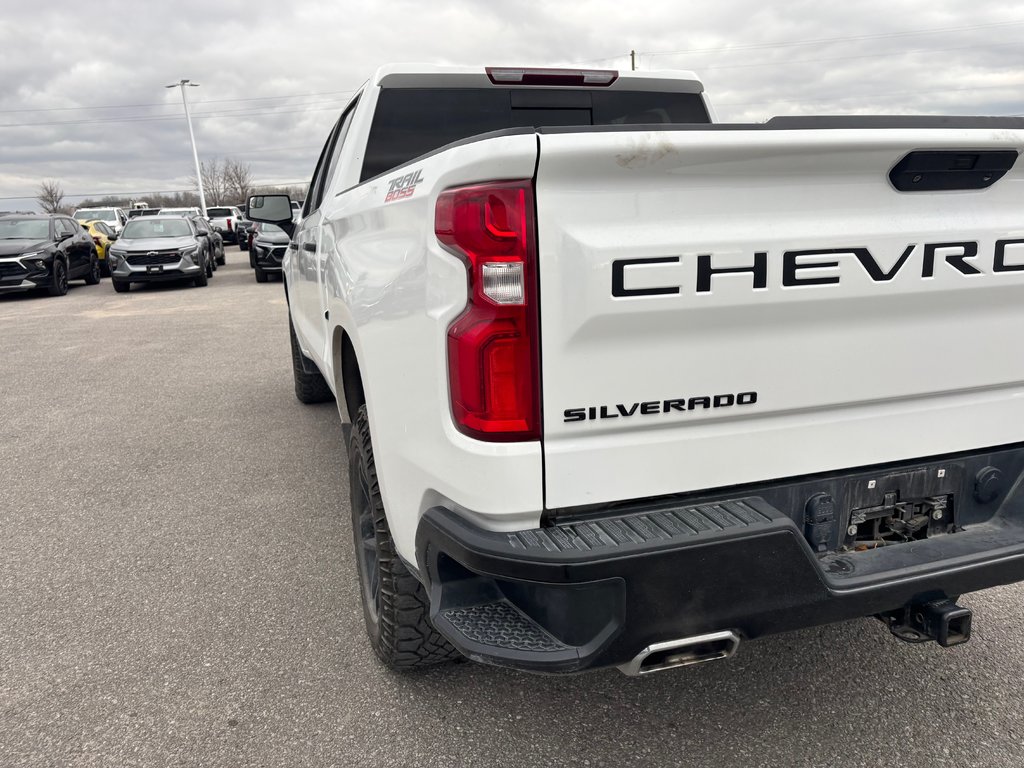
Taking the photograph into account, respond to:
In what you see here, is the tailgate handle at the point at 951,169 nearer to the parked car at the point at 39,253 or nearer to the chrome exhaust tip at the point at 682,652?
the chrome exhaust tip at the point at 682,652

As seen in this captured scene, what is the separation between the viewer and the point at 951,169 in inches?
70.7

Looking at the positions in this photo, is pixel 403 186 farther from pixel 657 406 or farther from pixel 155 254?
pixel 155 254

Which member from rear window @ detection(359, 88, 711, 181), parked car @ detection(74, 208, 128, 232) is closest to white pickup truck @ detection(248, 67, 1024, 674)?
rear window @ detection(359, 88, 711, 181)

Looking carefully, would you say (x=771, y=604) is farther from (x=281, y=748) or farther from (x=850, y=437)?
(x=281, y=748)

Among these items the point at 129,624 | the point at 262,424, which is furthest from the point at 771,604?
the point at 262,424

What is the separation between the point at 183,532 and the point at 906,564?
3.30 meters

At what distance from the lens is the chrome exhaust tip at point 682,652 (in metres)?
1.68

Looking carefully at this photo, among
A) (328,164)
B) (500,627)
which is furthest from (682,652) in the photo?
(328,164)

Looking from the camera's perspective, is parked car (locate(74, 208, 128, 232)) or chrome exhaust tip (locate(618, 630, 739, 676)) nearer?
chrome exhaust tip (locate(618, 630, 739, 676))

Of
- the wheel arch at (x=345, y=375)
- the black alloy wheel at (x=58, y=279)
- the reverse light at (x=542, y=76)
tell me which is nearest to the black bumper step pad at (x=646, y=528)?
the wheel arch at (x=345, y=375)

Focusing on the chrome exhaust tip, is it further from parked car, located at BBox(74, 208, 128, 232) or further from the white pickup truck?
parked car, located at BBox(74, 208, 128, 232)

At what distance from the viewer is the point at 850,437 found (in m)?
1.93

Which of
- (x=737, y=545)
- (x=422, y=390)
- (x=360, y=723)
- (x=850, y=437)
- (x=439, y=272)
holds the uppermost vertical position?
(x=439, y=272)

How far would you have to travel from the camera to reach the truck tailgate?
1.62 m
